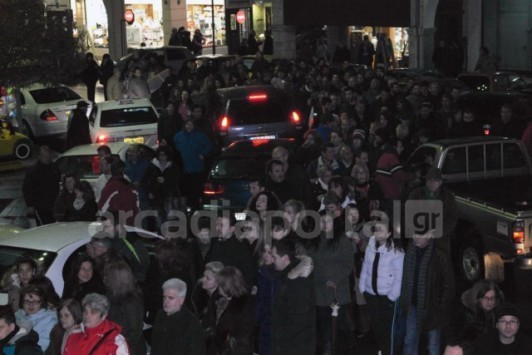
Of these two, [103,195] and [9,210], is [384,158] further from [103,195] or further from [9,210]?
[9,210]

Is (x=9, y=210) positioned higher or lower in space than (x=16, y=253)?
lower

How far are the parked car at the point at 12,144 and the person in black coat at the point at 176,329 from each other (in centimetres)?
1616

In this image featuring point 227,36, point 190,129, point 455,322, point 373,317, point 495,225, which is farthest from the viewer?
point 227,36

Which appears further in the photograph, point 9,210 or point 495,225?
point 9,210

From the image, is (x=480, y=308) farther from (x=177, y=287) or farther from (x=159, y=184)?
(x=159, y=184)

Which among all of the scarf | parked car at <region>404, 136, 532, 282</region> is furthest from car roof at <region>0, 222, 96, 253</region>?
parked car at <region>404, 136, 532, 282</region>

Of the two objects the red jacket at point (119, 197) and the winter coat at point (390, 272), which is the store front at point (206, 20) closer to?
the red jacket at point (119, 197)

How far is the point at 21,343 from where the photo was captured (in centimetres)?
811

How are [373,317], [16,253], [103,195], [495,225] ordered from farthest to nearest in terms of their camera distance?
[103,195], [495,225], [16,253], [373,317]

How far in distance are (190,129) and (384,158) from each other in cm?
464

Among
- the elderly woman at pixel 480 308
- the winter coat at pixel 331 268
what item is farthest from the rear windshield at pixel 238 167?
the elderly woman at pixel 480 308

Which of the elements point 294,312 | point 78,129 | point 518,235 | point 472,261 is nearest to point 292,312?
point 294,312

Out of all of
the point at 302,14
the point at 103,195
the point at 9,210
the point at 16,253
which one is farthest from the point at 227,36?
the point at 16,253

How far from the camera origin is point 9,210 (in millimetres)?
19312
